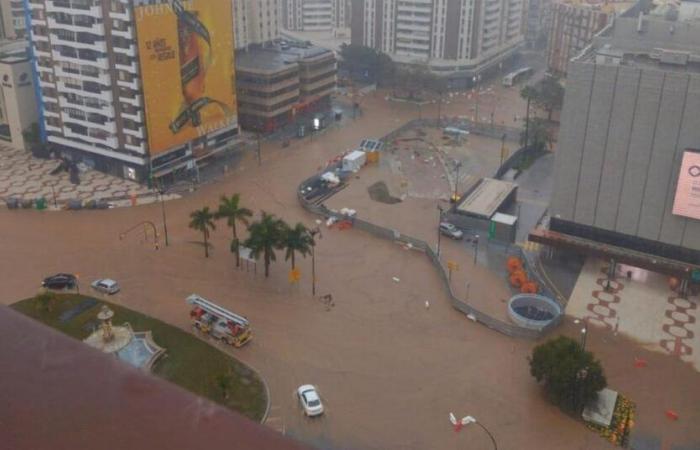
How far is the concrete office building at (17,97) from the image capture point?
252 feet

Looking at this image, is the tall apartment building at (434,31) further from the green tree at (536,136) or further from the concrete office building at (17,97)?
the concrete office building at (17,97)

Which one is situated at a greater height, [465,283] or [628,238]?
[628,238]

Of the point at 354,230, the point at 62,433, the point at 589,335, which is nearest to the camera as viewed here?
the point at 62,433

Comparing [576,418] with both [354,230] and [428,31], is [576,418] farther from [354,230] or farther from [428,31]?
[428,31]

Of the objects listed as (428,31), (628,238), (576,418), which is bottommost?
(576,418)

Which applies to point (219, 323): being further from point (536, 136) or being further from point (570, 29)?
point (570, 29)

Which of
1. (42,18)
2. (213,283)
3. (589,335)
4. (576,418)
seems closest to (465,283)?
(589,335)

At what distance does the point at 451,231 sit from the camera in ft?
194

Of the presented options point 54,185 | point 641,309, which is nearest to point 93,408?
point 641,309

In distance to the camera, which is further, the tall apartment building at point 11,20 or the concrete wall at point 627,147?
the tall apartment building at point 11,20

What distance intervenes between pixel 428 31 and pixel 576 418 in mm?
85430

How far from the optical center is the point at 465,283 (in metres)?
51.7

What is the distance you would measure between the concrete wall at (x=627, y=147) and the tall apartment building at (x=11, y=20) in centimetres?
8555

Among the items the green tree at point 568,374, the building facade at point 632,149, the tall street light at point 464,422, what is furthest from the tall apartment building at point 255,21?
the tall street light at point 464,422
